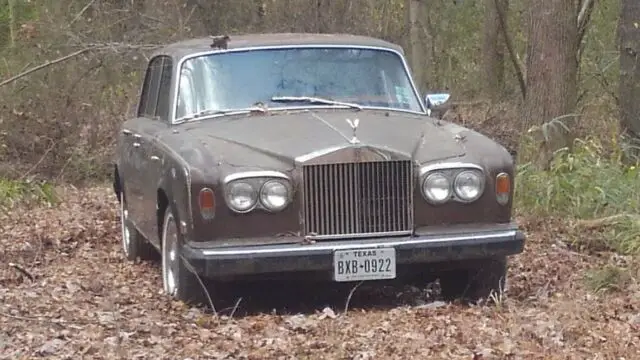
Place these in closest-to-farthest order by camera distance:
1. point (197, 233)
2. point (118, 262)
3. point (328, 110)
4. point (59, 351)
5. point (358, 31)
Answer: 1. point (59, 351)
2. point (197, 233)
3. point (328, 110)
4. point (118, 262)
5. point (358, 31)

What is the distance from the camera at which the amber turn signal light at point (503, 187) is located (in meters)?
7.21

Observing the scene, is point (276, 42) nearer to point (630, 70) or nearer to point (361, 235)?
point (361, 235)

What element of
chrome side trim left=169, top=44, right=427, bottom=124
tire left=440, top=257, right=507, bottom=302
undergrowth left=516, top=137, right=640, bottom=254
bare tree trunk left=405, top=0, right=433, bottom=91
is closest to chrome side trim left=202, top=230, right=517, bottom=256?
tire left=440, top=257, right=507, bottom=302

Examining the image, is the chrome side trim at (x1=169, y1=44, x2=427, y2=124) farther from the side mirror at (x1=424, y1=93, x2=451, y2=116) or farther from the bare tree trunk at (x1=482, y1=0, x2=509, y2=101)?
the bare tree trunk at (x1=482, y1=0, x2=509, y2=101)

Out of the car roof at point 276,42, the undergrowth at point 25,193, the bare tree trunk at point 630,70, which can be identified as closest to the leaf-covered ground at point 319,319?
the car roof at point 276,42

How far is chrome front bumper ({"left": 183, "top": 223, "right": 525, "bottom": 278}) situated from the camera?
682 centimetres

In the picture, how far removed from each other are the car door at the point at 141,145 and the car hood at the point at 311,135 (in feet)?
2.91

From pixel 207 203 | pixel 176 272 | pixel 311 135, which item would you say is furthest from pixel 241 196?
pixel 176 272

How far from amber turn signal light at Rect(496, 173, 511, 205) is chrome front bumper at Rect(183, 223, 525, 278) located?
165 mm

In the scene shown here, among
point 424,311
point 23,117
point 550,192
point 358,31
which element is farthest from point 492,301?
point 358,31

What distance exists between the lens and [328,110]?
→ 813 cm

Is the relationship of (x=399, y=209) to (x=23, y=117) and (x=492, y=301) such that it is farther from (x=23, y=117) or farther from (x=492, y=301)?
(x=23, y=117)

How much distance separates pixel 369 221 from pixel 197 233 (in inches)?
41.0

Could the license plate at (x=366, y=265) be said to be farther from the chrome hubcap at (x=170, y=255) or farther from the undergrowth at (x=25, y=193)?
the undergrowth at (x=25, y=193)
